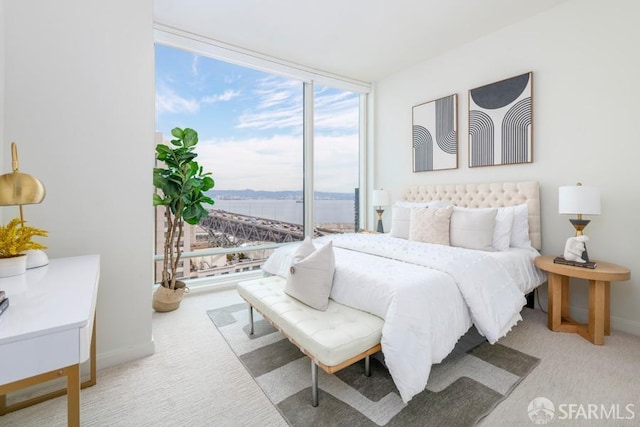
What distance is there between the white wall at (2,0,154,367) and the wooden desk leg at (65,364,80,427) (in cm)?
118

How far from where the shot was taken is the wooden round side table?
2133mm

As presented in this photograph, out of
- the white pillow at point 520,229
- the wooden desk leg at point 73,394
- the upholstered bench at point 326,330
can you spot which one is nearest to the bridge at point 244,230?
the upholstered bench at point 326,330

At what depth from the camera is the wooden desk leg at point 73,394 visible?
0.90m

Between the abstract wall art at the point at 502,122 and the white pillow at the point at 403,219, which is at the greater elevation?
the abstract wall art at the point at 502,122

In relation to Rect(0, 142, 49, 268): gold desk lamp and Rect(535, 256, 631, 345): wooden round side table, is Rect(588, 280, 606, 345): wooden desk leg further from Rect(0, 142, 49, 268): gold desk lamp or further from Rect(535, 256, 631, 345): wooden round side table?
Rect(0, 142, 49, 268): gold desk lamp

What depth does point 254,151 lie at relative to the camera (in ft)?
13.1

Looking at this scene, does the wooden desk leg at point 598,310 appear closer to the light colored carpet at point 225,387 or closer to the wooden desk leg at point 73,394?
the light colored carpet at point 225,387

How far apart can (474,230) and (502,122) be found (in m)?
1.36

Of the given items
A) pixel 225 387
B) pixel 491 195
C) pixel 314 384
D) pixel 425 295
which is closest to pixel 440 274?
pixel 425 295

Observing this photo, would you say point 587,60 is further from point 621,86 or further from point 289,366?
point 289,366

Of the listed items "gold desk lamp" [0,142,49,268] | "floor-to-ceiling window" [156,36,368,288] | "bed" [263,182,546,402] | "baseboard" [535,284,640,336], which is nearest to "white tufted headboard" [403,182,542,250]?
"bed" [263,182,546,402]

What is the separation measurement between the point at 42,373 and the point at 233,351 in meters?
1.41

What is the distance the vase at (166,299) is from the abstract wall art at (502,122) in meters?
3.66

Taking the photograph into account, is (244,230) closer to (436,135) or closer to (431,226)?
(431,226)
